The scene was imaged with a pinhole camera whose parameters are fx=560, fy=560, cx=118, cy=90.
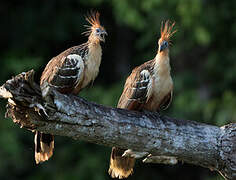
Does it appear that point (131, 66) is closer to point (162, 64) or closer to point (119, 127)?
point (162, 64)

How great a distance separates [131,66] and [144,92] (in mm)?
6598

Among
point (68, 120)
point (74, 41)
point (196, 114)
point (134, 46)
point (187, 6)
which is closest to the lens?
point (68, 120)

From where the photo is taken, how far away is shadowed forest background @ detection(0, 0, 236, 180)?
34.9ft

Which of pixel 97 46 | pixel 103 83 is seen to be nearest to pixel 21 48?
pixel 103 83

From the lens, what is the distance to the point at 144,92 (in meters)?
6.09

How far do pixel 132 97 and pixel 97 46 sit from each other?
26.5 inches

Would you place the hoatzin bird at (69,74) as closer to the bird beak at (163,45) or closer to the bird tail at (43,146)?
the bird tail at (43,146)

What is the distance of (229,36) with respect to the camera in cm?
1164

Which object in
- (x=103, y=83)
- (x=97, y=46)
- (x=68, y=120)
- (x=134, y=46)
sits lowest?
(x=68, y=120)

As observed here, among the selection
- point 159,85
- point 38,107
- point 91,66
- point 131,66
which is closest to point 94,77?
point 91,66

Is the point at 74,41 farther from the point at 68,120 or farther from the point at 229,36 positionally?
the point at 68,120

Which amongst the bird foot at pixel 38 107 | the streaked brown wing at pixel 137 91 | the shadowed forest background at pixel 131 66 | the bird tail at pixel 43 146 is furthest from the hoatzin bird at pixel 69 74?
the shadowed forest background at pixel 131 66

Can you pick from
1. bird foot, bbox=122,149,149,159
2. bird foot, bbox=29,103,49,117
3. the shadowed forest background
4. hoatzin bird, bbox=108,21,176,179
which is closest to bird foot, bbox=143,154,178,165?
bird foot, bbox=122,149,149,159

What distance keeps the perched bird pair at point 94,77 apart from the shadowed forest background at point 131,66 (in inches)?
160
